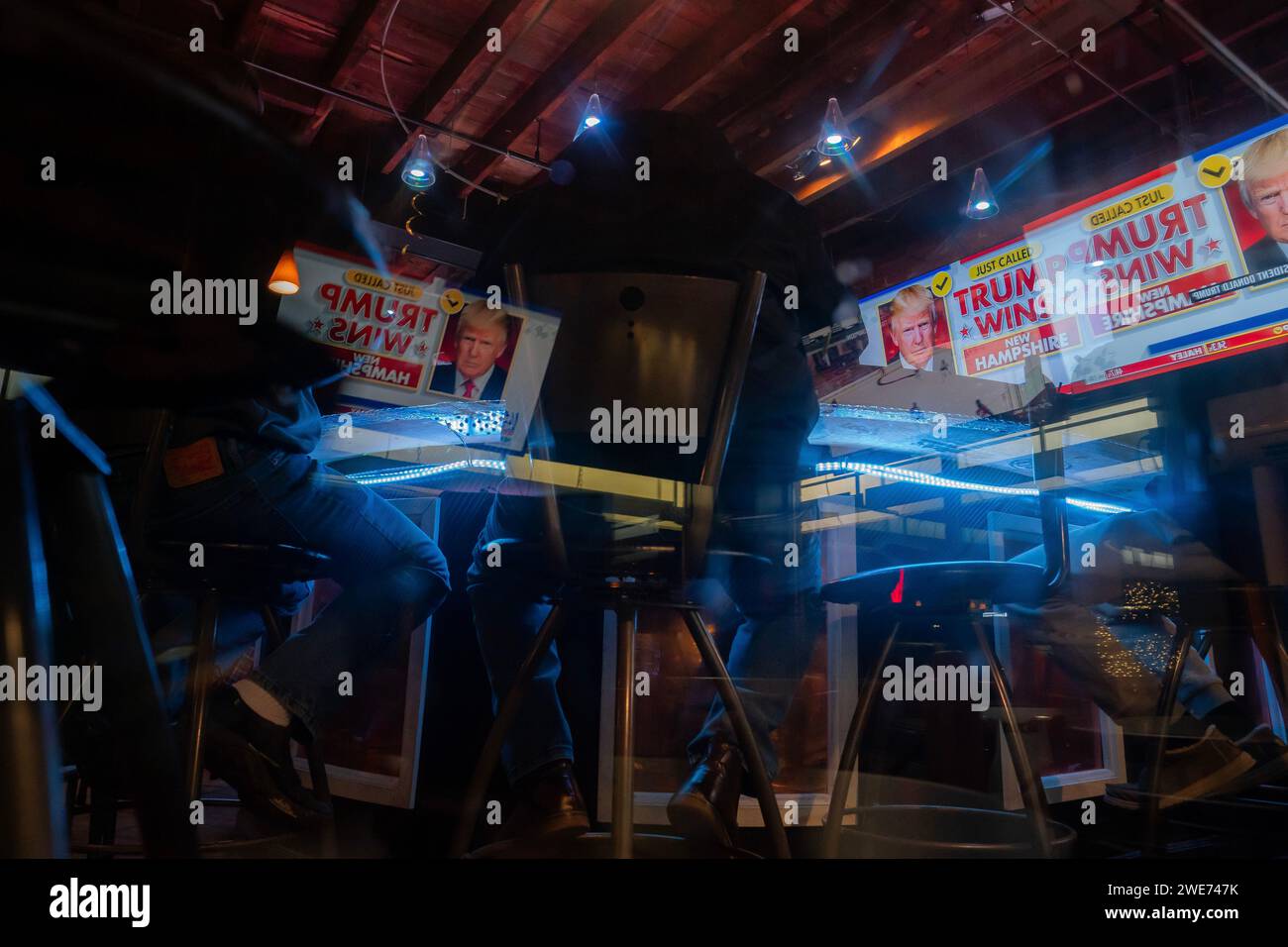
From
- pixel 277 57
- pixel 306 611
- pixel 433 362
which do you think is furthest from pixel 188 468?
pixel 277 57

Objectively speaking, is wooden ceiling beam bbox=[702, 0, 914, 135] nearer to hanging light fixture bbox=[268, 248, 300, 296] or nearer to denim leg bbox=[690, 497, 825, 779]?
denim leg bbox=[690, 497, 825, 779]

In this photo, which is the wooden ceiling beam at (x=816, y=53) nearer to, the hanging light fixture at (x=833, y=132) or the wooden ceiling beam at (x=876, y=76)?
the wooden ceiling beam at (x=876, y=76)

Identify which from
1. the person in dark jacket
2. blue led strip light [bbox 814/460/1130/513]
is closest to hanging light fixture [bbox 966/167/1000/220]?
blue led strip light [bbox 814/460/1130/513]

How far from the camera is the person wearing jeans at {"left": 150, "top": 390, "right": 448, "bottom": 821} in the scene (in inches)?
48.2

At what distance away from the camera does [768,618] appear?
1.45 m

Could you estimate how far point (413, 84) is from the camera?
125 inches

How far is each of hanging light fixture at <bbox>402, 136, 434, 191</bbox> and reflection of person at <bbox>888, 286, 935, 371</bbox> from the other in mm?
2472

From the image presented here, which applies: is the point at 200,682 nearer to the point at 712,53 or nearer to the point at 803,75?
the point at 712,53

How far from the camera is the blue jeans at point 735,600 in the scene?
49.0 inches

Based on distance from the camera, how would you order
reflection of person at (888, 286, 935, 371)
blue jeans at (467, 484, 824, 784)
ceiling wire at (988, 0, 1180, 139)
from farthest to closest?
1. reflection of person at (888, 286, 935, 371)
2. ceiling wire at (988, 0, 1180, 139)
3. blue jeans at (467, 484, 824, 784)

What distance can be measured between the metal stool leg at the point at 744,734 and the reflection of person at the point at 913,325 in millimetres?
3238

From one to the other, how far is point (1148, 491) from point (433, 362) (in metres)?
2.51

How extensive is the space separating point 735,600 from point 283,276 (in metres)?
1.05

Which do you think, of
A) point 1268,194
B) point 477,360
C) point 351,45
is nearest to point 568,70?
point 351,45
